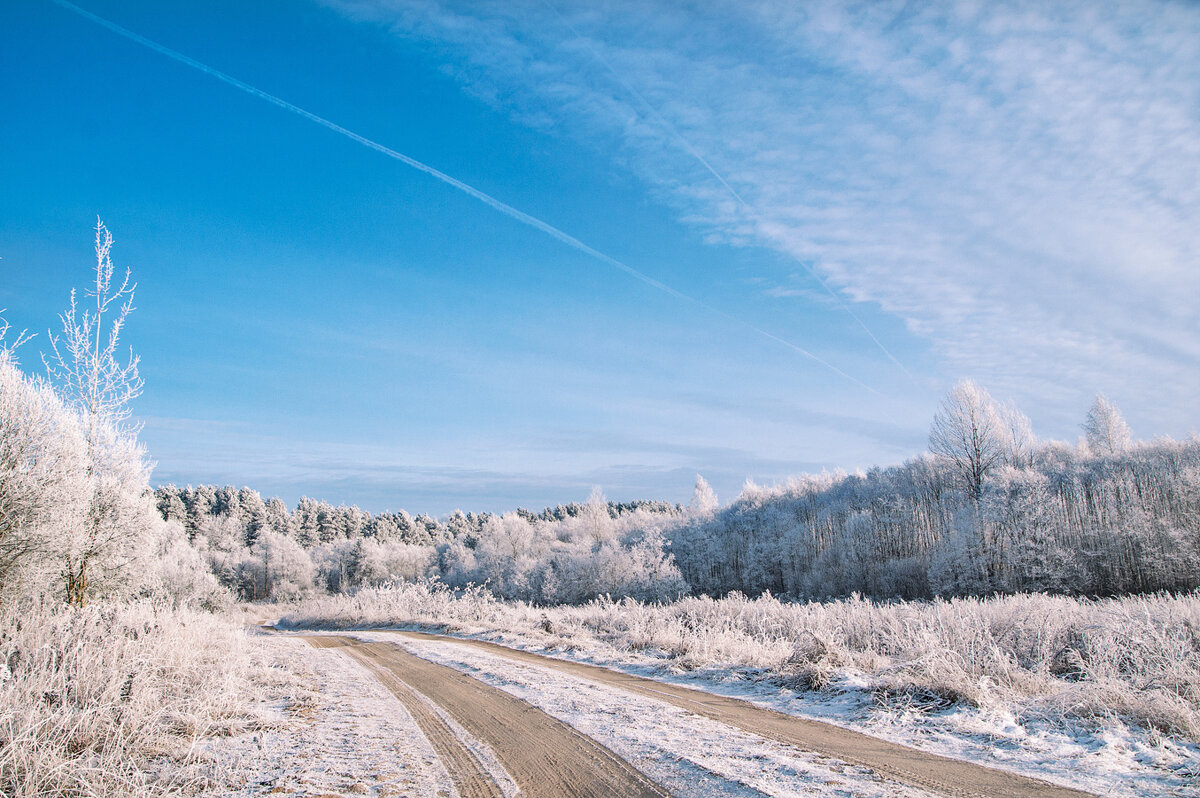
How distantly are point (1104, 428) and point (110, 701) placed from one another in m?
92.3

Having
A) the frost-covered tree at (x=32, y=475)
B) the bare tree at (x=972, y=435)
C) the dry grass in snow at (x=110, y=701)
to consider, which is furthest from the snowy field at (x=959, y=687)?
the bare tree at (x=972, y=435)

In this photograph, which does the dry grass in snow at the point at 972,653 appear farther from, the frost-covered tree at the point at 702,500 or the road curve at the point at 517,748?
the frost-covered tree at the point at 702,500

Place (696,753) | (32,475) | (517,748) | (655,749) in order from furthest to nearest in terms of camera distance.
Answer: (32,475)
(517,748)
(655,749)
(696,753)

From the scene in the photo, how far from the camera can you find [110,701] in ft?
18.5

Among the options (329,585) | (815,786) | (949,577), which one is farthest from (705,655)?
(329,585)

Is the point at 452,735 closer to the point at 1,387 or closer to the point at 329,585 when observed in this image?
the point at 1,387

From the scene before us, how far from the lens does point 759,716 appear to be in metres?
7.07

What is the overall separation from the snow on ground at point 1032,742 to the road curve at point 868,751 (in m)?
0.22

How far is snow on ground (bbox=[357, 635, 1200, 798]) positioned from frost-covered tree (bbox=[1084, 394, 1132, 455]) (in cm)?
7844

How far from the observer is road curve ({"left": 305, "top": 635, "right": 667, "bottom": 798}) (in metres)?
4.62

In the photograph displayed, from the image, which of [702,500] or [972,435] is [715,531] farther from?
[972,435]

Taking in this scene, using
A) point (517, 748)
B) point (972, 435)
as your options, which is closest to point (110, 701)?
point (517, 748)

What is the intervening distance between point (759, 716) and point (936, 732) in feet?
6.41

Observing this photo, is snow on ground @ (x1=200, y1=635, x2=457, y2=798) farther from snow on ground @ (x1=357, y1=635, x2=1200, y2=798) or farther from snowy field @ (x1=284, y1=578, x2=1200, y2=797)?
snow on ground @ (x1=357, y1=635, x2=1200, y2=798)
